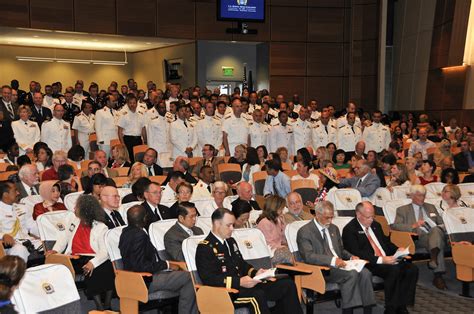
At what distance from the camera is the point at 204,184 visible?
8.53 meters

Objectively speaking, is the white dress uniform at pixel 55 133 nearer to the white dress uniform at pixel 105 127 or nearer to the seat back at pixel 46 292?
the white dress uniform at pixel 105 127

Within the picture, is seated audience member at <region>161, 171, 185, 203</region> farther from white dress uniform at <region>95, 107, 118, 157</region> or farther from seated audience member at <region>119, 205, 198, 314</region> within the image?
white dress uniform at <region>95, 107, 118, 157</region>

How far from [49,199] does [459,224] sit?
4573 millimetres

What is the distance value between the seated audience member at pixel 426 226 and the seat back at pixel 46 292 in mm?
4292

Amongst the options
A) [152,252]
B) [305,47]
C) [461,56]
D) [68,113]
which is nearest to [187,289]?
[152,252]

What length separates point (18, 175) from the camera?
7.71 metres

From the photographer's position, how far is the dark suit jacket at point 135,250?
212 inches

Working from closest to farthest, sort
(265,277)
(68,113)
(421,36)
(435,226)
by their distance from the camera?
(265,277)
(435,226)
(68,113)
(421,36)

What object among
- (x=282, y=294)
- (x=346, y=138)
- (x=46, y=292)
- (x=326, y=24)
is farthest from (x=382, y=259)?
(x=326, y=24)

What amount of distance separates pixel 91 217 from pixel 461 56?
39.5 ft

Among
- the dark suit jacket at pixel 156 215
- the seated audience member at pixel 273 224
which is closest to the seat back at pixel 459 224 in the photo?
the seated audience member at pixel 273 224

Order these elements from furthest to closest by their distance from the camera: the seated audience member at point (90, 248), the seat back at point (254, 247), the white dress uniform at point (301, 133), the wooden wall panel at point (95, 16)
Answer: the wooden wall panel at point (95, 16) → the white dress uniform at point (301, 133) → the seat back at point (254, 247) → the seated audience member at point (90, 248)

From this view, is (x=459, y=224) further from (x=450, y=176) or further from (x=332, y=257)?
(x=332, y=257)

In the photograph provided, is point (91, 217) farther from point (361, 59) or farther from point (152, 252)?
point (361, 59)
